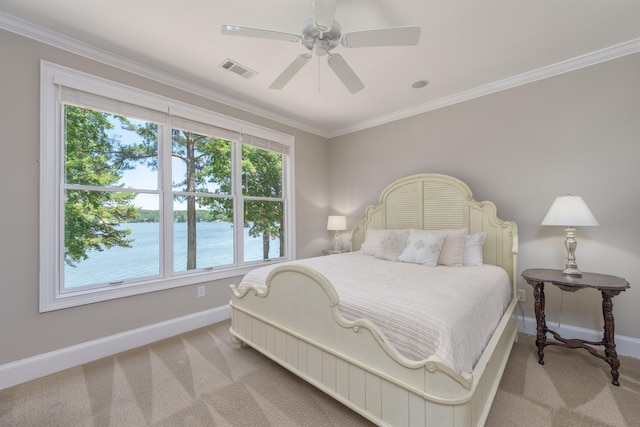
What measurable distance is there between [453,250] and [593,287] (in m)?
1.00

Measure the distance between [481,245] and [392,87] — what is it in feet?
6.46

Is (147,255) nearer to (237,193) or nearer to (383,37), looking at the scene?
(237,193)

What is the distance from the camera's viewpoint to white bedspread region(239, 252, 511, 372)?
133 cm

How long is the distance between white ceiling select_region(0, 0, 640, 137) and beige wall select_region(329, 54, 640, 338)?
0.23m

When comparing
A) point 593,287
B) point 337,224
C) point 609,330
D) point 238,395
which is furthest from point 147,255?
point 609,330

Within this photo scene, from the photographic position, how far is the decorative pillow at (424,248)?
2.63 metres

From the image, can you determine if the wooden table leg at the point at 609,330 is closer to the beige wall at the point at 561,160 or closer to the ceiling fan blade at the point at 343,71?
the beige wall at the point at 561,160

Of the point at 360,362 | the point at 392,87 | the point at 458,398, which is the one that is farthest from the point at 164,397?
the point at 392,87

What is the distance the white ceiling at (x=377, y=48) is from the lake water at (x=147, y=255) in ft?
5.23

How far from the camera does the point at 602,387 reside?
6.10ft

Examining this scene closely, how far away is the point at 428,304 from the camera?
1.48m

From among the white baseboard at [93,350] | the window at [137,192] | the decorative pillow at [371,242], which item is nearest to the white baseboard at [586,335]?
the decorative pillow at [371,242]

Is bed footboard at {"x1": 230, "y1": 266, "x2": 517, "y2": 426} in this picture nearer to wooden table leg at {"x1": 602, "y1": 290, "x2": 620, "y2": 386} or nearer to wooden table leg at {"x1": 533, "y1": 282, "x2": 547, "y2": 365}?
wooden table leg at {"x1": 533, "y1": 282, "x2": 547, "y2": 365}

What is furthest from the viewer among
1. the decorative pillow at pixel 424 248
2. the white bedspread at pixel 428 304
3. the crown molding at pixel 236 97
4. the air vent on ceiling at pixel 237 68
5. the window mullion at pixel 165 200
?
the window mullion at pixel 165 200
